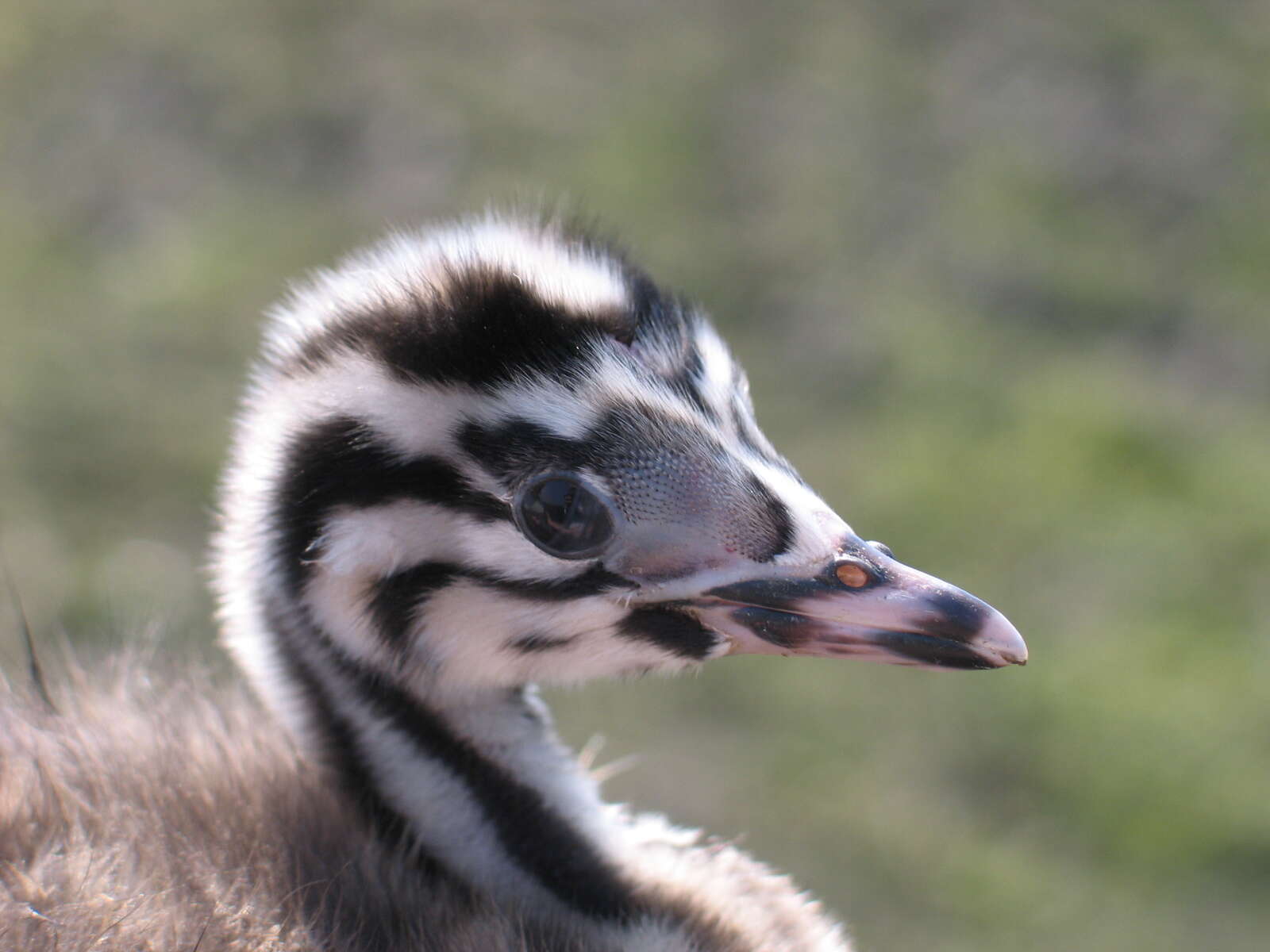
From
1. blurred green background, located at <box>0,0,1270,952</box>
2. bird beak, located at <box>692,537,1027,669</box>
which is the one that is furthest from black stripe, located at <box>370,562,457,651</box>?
blurred green background, located at <box>0,0,1270,952</box>

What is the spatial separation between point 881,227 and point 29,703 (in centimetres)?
499

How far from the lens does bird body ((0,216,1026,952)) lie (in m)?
2.16

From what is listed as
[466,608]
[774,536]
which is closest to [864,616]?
[774,536]

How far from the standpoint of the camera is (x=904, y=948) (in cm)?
434

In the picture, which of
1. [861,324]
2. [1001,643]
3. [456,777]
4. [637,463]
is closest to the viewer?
[1001,643]

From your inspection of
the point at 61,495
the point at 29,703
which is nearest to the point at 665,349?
the point at 29,703

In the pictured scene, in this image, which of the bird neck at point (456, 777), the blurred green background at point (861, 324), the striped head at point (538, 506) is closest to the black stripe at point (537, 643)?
the striped head at point (538, 506)

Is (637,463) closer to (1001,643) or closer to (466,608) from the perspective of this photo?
(466,608)

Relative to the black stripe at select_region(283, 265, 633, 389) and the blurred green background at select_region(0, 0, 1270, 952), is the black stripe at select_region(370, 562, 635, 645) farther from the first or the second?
the blurred green background at select_region(0, 0, 1270, 952)

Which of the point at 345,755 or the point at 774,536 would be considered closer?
the point at 774,536

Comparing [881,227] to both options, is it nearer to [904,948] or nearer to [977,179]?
[977,179]

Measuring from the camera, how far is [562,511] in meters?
2.18

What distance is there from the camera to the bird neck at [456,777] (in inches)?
92.2

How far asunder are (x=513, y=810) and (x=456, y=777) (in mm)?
102
